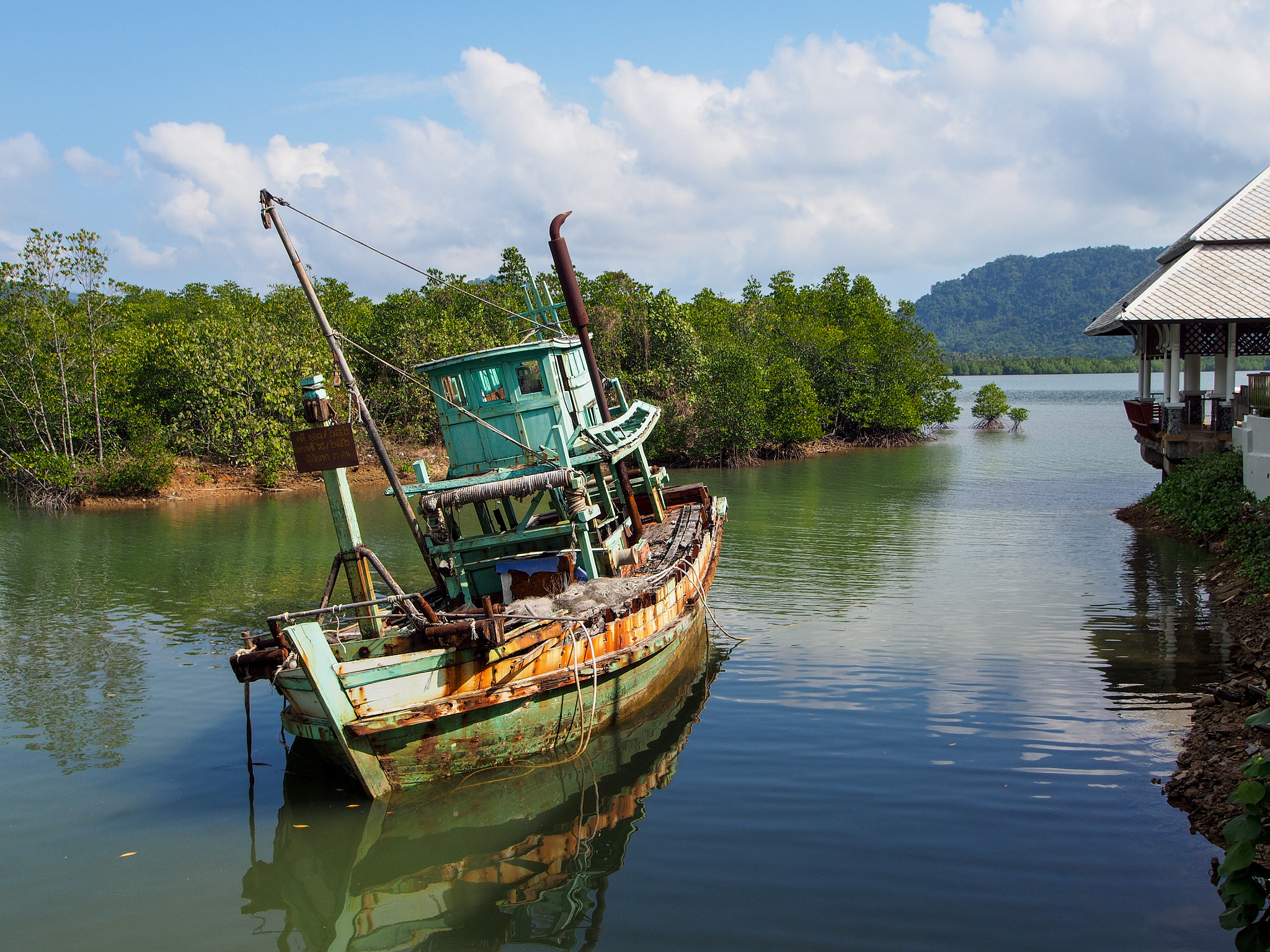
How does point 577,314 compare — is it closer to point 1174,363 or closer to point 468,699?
point 468,699

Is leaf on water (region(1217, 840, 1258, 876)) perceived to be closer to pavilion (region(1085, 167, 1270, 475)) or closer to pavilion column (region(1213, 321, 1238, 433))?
pavilion (region(1085, 167, 1270, 475))

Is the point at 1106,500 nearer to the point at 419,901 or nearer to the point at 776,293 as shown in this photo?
the point at 419,901

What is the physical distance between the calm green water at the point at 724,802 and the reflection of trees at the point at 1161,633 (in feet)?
0.24

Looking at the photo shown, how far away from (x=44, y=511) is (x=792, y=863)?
33.6 metres

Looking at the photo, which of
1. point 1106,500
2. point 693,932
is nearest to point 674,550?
point 693,932

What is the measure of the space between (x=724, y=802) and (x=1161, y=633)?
901cm

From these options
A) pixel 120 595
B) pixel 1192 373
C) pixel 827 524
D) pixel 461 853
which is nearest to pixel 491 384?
pixel 461 853

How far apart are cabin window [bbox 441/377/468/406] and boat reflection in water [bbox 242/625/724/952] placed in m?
5.20

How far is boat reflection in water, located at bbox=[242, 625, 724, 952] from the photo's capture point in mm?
7438

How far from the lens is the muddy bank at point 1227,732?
8289 millimetres

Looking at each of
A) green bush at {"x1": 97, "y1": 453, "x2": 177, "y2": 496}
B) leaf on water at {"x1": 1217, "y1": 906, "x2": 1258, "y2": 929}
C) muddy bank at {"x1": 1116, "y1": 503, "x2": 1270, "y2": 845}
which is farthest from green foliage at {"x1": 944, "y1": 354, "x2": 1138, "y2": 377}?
leaf on water at {"x1": 1217, "y1": 906, "x2": 1258, "y2": 929}

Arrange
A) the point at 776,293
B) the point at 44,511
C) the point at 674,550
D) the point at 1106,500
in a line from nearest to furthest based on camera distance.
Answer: the point at 674,550 < the point at 1106,500 < the point at 44,511 < the point at 776,293

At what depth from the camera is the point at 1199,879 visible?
24.3ft

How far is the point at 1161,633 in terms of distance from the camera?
561 inches
